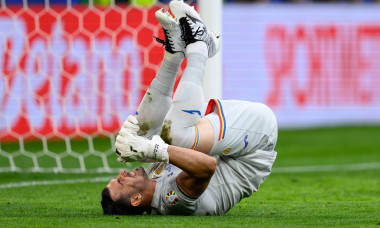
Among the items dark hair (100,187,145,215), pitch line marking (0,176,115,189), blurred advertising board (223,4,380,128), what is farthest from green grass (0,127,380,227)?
blurred advertising board (223,4,380,128)

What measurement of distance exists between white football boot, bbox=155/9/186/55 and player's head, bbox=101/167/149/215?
2.95 ft

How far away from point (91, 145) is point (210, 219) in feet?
17.2

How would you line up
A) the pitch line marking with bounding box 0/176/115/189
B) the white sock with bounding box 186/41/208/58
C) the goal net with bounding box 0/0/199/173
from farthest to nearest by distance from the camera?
the goal net with bounding box 0/0/199/173 < the pitch line marking with bounding box 0/176/115/189 < the white sock with bounding box 186/41/208/58

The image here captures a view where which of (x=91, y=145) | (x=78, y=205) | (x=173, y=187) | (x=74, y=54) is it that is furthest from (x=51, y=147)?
(x=173, y=187)

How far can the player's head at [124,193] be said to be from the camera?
4.66 meters

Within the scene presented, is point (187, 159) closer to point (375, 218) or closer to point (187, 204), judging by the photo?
point (187, 204)

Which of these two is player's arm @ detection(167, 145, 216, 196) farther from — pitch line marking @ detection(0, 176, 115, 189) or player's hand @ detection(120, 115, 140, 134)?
pitch line marking @ detection(0, 176, 115, 189)

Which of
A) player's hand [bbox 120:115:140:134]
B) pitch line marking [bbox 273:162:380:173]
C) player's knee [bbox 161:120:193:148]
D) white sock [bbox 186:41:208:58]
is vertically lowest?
pitch line marking [bbox 273:162:380:173]

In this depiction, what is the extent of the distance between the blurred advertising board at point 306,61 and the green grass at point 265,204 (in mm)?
3240

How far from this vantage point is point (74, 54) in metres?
10.8

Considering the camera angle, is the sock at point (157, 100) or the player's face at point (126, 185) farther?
the sock at point (157, 100)

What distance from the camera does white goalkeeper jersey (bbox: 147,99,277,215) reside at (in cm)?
474

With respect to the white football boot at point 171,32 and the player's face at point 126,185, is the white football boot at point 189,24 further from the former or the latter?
the player's face at point 126,185

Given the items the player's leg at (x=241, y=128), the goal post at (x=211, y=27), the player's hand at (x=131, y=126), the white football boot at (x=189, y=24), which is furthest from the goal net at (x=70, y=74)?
the player's hand at (x=131, y=126)
